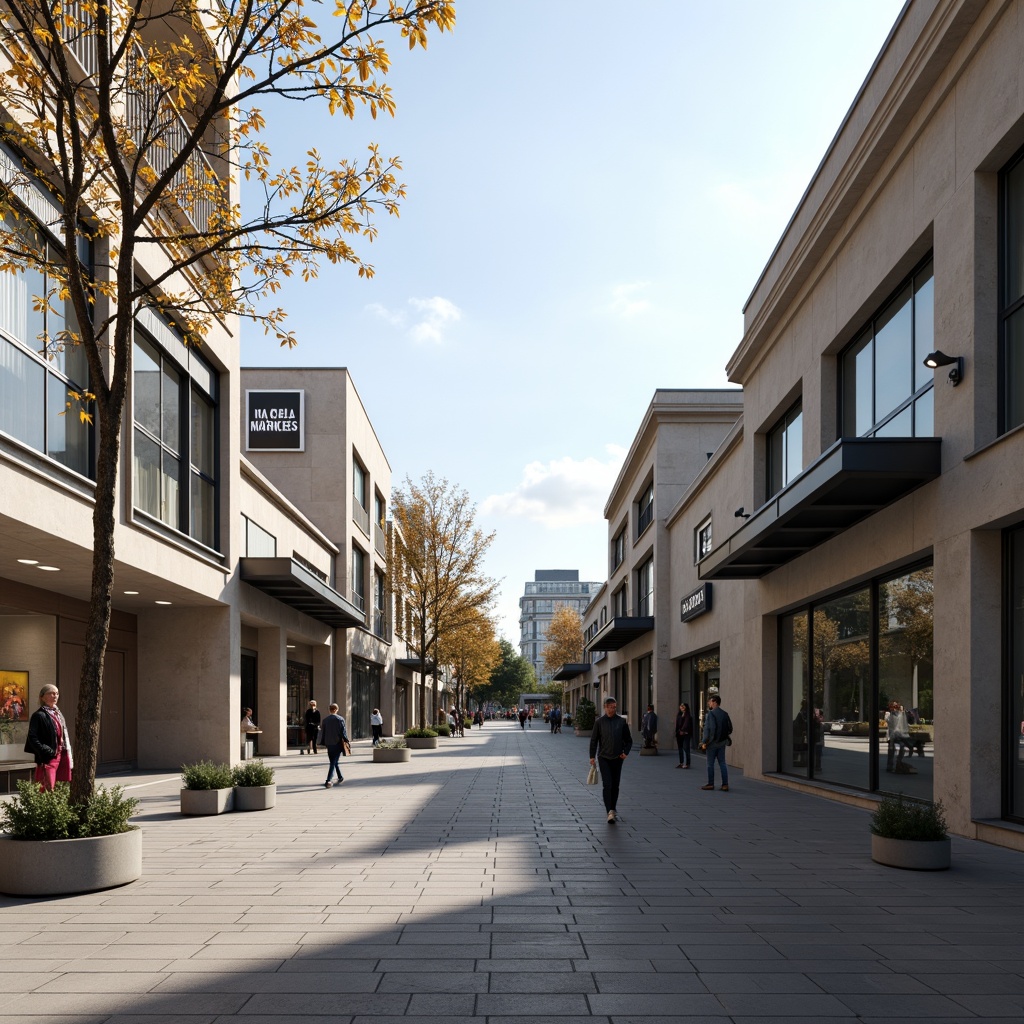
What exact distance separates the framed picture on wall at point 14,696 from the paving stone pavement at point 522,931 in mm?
5442

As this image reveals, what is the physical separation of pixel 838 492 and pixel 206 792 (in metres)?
9.62

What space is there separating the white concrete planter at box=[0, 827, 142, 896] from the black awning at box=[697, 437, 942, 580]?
29.5 ft

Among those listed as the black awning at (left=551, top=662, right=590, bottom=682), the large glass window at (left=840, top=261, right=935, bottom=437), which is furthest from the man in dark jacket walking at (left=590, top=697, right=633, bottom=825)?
the black awning at (left=551, top=662, right=590, bottom=682)

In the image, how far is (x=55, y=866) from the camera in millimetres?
8414

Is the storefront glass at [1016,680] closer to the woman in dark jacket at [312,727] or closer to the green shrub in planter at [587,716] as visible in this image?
the woman in dark jacket at [312,727]

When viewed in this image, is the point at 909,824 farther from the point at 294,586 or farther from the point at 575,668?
the point at 575,668

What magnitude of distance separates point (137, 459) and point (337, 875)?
10.6 m

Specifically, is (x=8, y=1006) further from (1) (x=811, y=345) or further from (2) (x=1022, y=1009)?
(1) (x=811, y=345)

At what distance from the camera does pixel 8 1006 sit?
17.9ft

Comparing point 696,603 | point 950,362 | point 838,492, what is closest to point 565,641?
point 696,603

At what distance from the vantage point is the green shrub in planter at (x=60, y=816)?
854 cm

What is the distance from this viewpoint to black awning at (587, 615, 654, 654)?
3684 cm

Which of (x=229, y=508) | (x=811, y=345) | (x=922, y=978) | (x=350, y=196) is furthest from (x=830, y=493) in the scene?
(x=229, y=508)

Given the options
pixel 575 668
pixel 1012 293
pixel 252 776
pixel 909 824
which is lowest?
pixel 575 668
